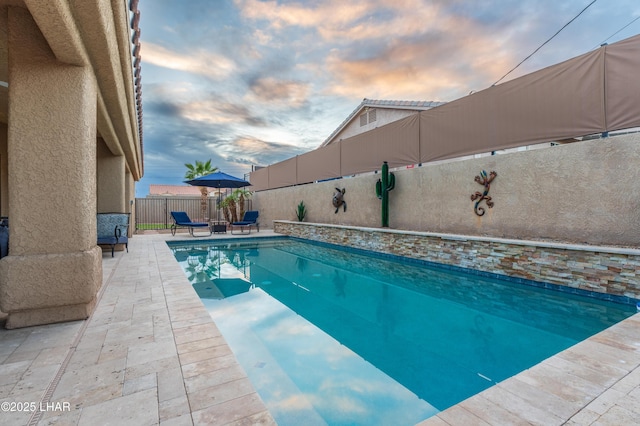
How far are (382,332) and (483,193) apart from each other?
488cm

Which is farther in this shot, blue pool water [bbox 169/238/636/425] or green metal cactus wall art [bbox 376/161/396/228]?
green metal cactus wall art [bbox 376/161/396/228]

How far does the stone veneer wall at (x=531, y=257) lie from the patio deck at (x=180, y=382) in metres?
1.58

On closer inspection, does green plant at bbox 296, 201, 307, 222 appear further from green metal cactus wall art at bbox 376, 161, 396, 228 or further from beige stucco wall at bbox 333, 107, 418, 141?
beige stucco wall at bbox 333, 107, 418, 141

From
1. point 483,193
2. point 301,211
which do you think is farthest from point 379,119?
point 483,193

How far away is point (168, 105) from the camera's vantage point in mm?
16031

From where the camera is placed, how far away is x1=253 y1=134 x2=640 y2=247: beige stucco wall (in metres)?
4.90

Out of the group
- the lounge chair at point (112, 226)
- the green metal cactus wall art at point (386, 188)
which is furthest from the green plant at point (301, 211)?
the lounge chair at point (112, 226)

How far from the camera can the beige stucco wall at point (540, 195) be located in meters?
4.90

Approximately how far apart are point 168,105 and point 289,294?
15080 mm

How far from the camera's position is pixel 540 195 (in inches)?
233

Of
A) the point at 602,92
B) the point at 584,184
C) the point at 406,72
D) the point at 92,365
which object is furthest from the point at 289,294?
the point at 406,72

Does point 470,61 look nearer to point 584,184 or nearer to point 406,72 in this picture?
point 406,72

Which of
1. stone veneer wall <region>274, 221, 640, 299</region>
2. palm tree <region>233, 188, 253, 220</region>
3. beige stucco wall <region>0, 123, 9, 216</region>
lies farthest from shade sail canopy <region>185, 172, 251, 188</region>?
stone veneer wall <region>274, 221, 640, 299</region>

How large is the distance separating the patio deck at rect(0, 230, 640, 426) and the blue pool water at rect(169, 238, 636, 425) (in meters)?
0.48
